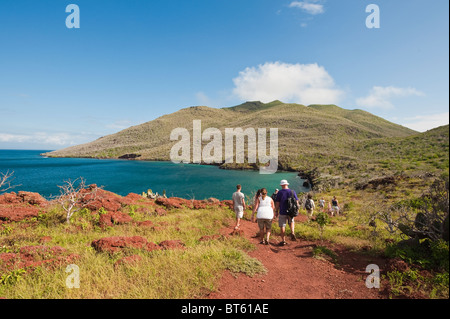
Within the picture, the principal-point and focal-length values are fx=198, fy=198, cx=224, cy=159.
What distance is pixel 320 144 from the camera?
7794 centimetres

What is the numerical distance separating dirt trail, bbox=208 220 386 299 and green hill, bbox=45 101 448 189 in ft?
10.8

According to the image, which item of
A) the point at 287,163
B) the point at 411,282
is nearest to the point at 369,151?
the point at 287,163

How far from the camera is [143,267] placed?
5.04m

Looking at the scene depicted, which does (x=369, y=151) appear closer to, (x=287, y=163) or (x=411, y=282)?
(x=287, y=163)

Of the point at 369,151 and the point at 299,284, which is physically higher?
the point at 369,151

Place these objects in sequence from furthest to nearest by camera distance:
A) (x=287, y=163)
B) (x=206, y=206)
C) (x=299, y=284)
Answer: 1. (x=287, y=163)
2. (x=206, y=206)
3. (x=299, y=284)

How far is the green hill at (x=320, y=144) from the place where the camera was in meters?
37.3

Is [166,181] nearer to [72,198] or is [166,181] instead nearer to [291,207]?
[72,198]

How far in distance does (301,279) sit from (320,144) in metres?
81.7

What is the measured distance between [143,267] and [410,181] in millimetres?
27318

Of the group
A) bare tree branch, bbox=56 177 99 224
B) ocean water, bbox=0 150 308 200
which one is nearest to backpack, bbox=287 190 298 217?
bare tree branch, bbox=56 177 99 224

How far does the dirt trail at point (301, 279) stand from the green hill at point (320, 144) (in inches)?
130

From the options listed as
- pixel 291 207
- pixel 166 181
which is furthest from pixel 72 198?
pixel 166 181
